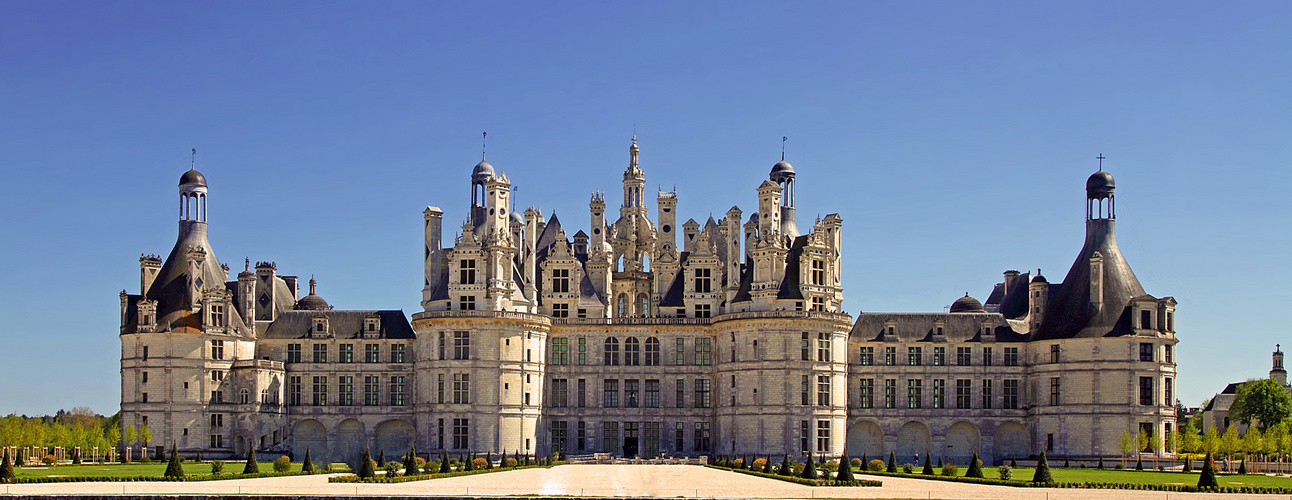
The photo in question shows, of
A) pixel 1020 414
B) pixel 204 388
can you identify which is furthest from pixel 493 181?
pixel 1020 414

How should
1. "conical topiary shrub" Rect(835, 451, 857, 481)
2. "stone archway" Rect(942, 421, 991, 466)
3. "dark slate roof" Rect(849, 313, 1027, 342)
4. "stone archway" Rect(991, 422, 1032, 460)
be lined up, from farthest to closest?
"dark slate roof" Rect(849, 313, 1027, 342) → "stone archway" Rect(942, 421, 991, 466) → "stone archway" Rect(991, 422, 1032, 460) → "conical topiary shrub" Rect(835, 451, 857, 481)

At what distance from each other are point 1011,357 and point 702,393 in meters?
19.8

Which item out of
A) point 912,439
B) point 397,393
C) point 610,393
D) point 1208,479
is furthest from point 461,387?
point 1208,479

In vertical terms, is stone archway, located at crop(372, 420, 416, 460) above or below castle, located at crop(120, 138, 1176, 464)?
below

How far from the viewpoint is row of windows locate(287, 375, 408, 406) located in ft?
352

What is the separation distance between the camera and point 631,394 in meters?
107

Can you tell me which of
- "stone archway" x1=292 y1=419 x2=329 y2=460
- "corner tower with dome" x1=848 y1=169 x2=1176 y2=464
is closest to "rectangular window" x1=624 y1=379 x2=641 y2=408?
"corner tower with dome" x1=848 y1=169 x2=1176 y2=464

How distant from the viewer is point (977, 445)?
10575 centimetres

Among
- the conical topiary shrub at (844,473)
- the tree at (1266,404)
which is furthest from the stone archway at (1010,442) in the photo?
the conical topiary shrub at (844,473)

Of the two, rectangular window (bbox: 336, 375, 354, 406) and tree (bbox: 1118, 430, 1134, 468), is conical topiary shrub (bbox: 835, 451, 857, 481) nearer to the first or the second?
tree (bbox: 1118, 430, 1134, 468)

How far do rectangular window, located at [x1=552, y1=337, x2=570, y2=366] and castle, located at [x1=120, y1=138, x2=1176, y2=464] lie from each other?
4.4 inches

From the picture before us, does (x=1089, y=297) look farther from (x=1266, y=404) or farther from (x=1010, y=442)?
(x=1266, y=404)

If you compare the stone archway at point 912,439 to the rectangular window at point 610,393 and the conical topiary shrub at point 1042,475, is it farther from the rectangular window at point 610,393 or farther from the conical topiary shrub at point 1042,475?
the conical topiary shrub at point 1042,475

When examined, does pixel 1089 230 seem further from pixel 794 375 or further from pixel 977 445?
pixel 794 375
